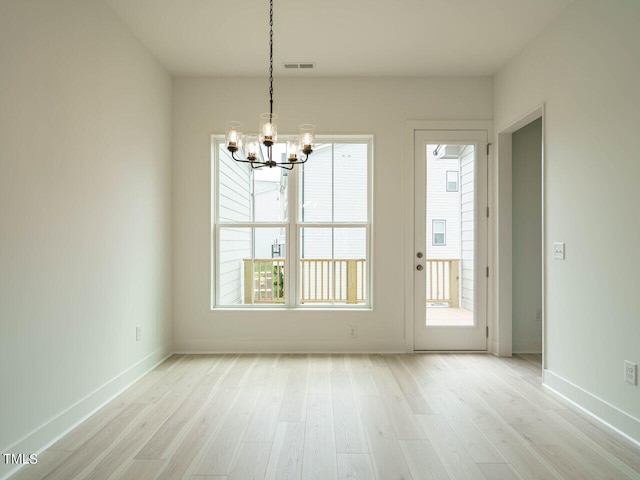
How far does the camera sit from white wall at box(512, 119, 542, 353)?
161 inches

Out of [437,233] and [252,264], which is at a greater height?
[437,233]

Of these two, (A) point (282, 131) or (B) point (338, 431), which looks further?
(A) point (282, 131)

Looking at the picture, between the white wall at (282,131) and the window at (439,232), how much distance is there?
33cm

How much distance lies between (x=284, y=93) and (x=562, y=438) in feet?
12.2

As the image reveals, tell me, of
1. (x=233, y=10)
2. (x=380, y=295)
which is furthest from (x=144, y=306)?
(x=233, y=10)

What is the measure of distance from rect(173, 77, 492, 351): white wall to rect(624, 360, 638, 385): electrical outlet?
6.58 feet

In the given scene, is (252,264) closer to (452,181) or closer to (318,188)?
(318,188)

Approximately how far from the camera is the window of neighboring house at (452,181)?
4141 millimetres

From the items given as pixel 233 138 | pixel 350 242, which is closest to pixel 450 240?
pixel 350 242

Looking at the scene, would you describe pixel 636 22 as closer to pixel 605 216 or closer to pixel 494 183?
pixel 605 216

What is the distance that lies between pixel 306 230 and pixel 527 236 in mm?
2362

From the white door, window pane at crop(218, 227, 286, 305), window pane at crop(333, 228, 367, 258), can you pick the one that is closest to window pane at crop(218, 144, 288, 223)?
window pane at crop(218, 227, 286, 305)

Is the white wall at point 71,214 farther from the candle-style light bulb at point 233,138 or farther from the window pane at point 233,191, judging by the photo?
the candle-style light bulb at point 233,138

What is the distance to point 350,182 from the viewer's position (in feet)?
13.8
